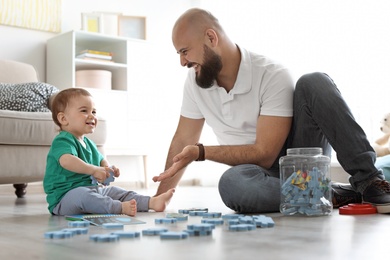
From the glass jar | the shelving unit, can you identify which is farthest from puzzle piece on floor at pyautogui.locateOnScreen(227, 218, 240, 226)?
the shelving unit

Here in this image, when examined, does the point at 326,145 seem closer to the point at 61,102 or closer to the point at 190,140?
the point at 190,140

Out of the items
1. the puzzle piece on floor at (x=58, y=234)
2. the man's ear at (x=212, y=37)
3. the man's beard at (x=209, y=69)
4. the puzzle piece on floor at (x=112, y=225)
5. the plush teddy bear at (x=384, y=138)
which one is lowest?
the puzzle piece on floor at (x=112, y=225)

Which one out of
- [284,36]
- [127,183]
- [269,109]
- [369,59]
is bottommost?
[127,183]

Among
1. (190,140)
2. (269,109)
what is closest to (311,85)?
(269,109)

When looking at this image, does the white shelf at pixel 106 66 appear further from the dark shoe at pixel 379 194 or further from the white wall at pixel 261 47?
the dark shoe at pixel 379 194

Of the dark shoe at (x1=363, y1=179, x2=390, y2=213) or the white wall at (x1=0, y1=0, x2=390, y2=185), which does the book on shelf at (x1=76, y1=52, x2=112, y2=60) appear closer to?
the white wall at (x1=0, y1=0, x2=390, y2=185)

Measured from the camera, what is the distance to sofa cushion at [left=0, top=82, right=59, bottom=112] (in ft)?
11.5

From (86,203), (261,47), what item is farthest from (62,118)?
(261,47)

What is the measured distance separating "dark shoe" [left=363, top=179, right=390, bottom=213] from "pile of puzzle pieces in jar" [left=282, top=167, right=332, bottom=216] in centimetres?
19

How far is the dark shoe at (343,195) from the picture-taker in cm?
215

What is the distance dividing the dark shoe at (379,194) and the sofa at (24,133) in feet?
6.57

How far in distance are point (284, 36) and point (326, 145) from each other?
9.16ft

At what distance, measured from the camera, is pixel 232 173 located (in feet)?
6.61

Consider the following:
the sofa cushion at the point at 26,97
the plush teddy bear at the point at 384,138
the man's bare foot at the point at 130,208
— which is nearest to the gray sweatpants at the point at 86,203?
the man's bare foot at the point at 130,208
